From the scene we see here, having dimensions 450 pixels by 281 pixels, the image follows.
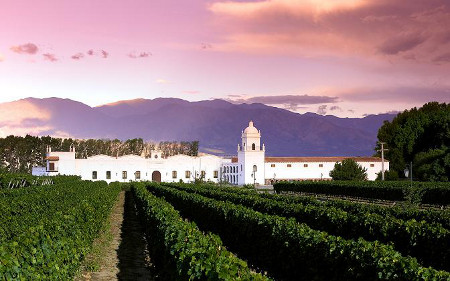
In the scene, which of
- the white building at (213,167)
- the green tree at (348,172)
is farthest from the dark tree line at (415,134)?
the green tree at (348,172)

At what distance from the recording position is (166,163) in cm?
12125

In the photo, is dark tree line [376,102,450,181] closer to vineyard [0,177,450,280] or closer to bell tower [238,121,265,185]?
bell tower [238,121,265,185]

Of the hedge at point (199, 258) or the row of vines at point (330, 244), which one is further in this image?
the row of vines at point (330, 244)

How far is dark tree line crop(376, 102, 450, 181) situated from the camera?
325 ft

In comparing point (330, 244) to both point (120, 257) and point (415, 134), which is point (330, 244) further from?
point (415, 134)

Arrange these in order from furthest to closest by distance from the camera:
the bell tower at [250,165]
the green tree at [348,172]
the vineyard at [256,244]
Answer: the bell tower at [250,165], the green tree at [348,172], the vineyard at [256,244]

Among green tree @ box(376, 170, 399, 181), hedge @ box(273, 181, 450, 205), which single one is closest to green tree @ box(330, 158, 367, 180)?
green tree @ box(376, 170, 399, 181)

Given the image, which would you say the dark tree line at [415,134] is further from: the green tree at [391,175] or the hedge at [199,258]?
the hedge at [199,258]

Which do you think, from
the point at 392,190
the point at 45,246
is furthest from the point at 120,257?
the point at 392,190

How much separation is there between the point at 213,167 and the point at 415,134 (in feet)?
140

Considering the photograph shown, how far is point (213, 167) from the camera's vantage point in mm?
123312

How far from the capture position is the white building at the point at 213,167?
371 ft

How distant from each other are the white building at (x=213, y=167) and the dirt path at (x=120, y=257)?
3189 inches

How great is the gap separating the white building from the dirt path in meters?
81.0
